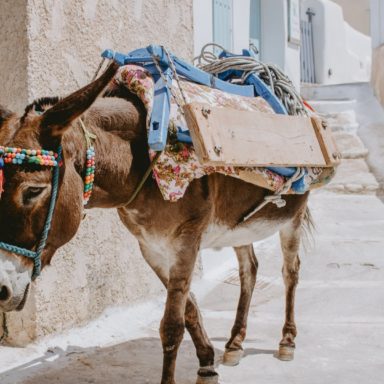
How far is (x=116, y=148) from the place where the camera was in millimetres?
2406

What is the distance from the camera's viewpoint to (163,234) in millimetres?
2619

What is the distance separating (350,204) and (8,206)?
6.31m

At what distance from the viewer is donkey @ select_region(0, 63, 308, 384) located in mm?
1987

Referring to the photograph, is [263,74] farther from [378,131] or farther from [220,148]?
[378,131]

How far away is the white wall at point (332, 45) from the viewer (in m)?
14.8

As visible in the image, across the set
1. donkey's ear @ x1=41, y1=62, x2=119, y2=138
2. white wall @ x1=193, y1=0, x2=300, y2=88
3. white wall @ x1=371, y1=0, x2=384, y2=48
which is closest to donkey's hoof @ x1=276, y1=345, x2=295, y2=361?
donkey's ear @ x1=41, y1=62, x2=119, y2=138

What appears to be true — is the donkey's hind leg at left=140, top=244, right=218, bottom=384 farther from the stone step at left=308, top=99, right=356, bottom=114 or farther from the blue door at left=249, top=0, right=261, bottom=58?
the stone step at left=308, top=99, right=356, bottom=114

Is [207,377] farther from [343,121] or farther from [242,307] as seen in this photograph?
[343,121]

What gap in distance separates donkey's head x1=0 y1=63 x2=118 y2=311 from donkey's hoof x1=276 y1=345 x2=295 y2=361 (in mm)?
1838

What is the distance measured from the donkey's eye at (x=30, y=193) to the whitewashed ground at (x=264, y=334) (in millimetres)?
1415

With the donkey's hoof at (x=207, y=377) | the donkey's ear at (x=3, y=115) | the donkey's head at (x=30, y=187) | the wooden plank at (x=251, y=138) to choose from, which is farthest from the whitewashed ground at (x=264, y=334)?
the donkey's ear at (x=3, y=115)

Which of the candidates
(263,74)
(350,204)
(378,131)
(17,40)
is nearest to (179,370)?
(263,74)

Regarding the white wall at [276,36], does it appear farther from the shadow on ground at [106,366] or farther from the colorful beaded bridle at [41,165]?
the colorful beaded bridle at [41,165]

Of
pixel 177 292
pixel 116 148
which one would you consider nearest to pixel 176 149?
pixel 116 148
